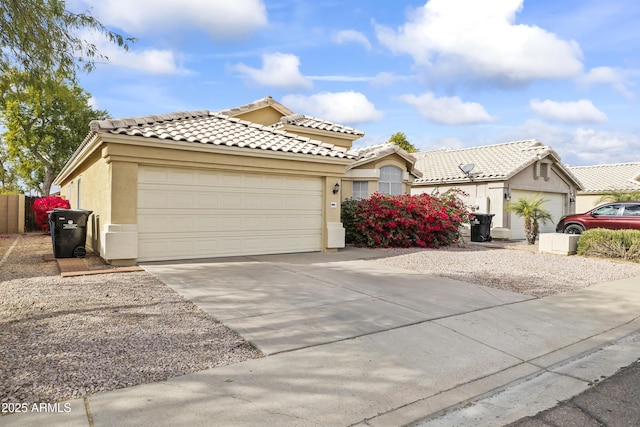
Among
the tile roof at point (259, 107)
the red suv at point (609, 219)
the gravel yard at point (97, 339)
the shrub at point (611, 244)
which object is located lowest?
the gravel yard at point (97, 339)

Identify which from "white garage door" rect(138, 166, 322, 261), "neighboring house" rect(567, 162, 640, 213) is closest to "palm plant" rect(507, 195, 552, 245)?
"white garage door" rect(138, 166, 322, 261)

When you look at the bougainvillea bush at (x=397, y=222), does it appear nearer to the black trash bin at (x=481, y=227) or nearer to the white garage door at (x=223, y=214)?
the white garage door at (x=223, y=214)

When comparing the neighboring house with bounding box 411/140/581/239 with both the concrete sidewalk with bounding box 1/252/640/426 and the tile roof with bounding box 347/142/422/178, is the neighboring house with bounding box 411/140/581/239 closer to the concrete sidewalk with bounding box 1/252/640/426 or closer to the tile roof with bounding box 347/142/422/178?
the tile roof with bounding box 347/142/422/178

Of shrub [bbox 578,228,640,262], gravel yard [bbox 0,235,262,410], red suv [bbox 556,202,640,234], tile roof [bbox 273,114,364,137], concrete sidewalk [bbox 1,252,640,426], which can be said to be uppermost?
tile roof [bbox 273,114,364,137]

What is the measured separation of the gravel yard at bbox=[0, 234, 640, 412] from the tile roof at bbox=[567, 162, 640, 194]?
2336 cm

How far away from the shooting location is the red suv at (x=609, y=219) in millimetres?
15398

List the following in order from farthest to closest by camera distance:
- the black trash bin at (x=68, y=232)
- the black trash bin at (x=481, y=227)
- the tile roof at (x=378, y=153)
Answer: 1. the black trash bin at (x=481, y=227)
2. the tile roof at (x=378, y=153)
3. the black trash bin at (x=68, y=232)

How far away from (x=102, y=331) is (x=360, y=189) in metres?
12.5

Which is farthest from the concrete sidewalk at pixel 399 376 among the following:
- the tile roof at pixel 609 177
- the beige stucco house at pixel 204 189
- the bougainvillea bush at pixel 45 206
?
the tile roof at pixel 609 177

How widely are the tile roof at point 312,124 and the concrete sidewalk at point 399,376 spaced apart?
Answer: 11.4 m

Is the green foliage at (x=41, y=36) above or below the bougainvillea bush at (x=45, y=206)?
above

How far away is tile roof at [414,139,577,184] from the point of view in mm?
20219

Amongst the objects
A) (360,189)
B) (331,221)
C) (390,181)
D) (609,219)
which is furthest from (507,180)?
(331,221)

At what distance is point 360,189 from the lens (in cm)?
1639
